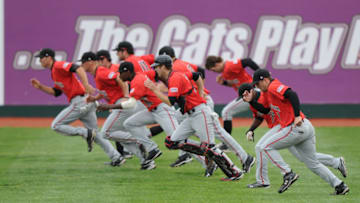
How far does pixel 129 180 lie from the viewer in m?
10.6

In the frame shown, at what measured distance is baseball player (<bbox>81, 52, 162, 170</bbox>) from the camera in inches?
466

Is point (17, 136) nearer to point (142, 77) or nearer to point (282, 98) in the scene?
point (142, 77)

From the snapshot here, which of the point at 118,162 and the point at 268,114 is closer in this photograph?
the point at 268,114

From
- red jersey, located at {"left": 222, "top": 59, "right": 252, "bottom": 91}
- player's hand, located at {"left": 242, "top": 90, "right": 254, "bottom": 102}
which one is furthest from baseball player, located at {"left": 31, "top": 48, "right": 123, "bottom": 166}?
player's hand, located at {"left": 242, "top": 90, "right": 254, "bottom": 102}

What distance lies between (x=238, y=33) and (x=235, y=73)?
20.3 ft

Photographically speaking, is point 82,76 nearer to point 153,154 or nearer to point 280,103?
point 153,154

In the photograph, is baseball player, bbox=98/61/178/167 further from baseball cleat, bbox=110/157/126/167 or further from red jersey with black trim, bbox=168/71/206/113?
red jersey with black trim, bbox=168/71/206/113

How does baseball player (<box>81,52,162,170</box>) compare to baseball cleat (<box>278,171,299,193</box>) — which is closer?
baseball cleat (<box>278,171,299,193</box>)

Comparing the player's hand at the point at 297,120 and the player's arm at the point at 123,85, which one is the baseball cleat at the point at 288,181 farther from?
the player's arm at the point at 123,85

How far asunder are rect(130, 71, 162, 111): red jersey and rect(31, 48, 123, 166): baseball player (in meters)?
1.24

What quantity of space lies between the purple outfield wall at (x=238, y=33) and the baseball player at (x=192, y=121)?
9411mm

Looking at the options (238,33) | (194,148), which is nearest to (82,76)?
(194,148)

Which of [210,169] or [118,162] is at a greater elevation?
[210,169]

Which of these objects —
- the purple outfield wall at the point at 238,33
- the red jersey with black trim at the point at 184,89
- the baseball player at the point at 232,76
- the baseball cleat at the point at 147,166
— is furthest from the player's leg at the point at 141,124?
the purple outfield wall at the point at 238,33
